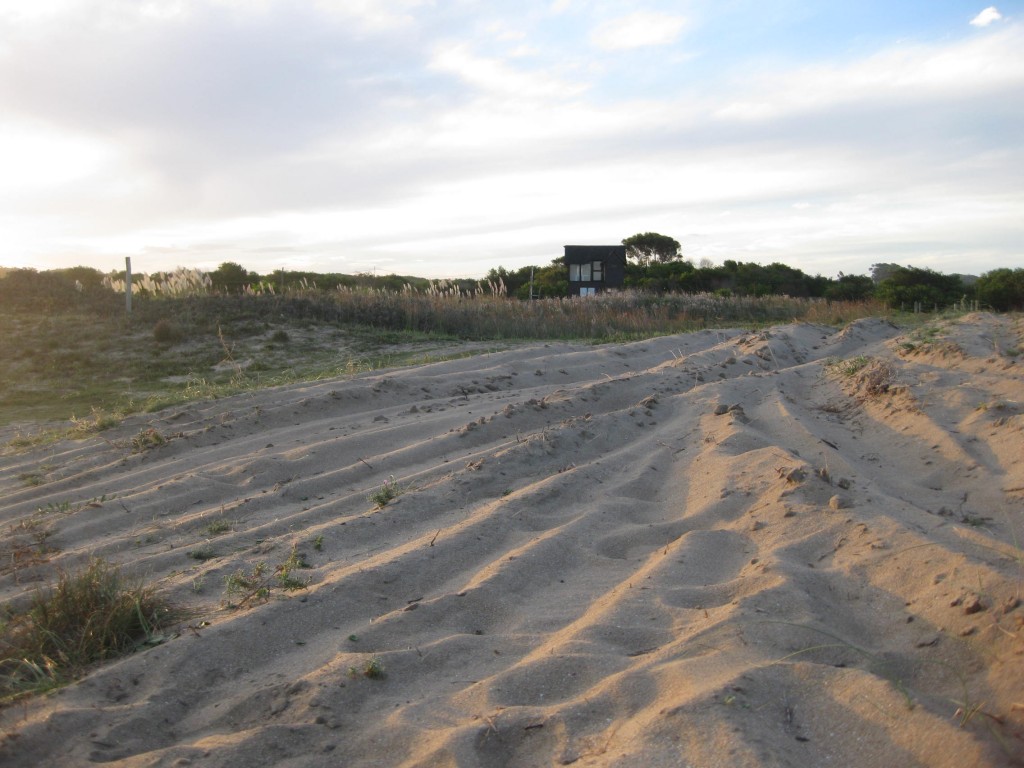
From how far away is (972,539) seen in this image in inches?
134

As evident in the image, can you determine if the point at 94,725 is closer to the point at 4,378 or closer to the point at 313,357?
A: the point at 313,357

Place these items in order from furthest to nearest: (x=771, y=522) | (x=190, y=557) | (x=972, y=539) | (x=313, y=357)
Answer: (x=313, y=357) → (x=190, y=557) → (x=771, y=522) → (x=972, y=539)

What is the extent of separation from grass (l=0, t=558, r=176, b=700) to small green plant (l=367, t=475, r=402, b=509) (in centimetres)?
158

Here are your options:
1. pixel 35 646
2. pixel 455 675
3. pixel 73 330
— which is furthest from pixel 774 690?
pixel 73 330

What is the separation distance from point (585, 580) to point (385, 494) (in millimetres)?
1709

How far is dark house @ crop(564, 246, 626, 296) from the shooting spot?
37.4 metres

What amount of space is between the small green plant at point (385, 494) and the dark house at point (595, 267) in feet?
106

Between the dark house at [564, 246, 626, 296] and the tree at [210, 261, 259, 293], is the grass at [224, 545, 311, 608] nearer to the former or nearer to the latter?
the tree at [210, 261, 259, 293]

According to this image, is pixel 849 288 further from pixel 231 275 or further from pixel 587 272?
pixel 231 275

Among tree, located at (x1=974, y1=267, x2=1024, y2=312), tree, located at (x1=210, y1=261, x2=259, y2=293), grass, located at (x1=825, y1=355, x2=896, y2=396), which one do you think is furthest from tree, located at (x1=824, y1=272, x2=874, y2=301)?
grass, located at (x1=825, y1=355, x2=896, y2=396)

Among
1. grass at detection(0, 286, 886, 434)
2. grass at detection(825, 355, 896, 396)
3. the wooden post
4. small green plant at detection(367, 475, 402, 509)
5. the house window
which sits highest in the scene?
the house window

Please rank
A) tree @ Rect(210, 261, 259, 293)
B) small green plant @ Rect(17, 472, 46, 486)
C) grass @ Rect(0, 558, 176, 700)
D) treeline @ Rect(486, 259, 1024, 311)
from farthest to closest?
treeline @ Rect(486, 259, 1024, 311) → tree @ Rect(210, 261, 259, 293) → small green plant @ Rect(17, 472, 46, 486) → grass @ Rect(0, 558, 176, 700)

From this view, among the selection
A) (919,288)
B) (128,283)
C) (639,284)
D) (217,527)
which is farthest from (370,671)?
(639,284)

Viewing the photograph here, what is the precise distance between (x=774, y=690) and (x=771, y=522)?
1.55 m
